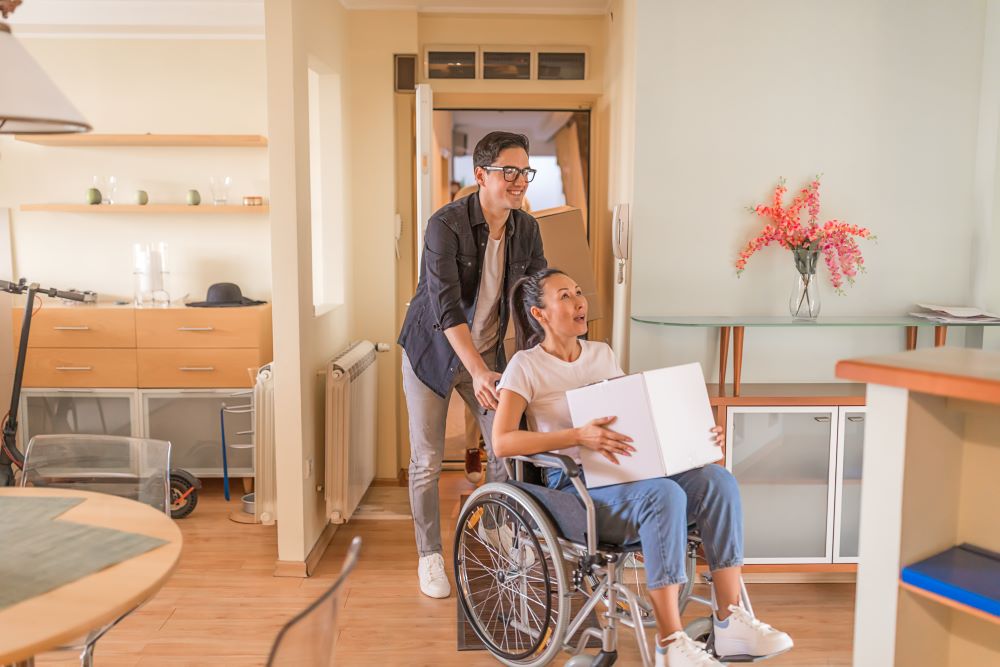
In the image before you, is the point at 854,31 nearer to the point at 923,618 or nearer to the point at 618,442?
the point at 618,442

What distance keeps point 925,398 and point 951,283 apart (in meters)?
2.07

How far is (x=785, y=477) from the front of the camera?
319 centimetres

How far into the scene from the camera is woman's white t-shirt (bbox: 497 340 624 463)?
98.0 inches

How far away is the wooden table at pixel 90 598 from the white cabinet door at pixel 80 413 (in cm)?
256

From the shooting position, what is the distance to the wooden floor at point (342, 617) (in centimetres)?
270

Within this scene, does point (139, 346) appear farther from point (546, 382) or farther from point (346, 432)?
point (546, 382)

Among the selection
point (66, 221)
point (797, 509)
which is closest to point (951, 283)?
point (797, 509)

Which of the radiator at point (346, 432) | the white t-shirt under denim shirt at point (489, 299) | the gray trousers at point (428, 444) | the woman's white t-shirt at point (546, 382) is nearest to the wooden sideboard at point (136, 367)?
the radiator at point (346, 432)

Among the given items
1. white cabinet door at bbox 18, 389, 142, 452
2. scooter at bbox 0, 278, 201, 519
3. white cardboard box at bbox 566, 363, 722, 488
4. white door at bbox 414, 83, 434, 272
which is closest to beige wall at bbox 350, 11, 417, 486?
white door at bbox 414, 83, 434, 272

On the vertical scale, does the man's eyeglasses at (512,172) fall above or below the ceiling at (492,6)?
below

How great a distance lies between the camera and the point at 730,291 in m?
3.45

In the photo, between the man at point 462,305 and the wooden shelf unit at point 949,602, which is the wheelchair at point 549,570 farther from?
the wooden shelf unit at point 949,602

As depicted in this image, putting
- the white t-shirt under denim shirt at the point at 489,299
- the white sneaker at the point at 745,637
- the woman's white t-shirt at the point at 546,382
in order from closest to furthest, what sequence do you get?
the white sneaker at the point at 745,637, the woman's white t-shirt at the point at 546,382, the white t-shirt under denim shirt at the point at 489,299

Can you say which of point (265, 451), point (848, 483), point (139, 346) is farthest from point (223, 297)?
point (848, 483)
